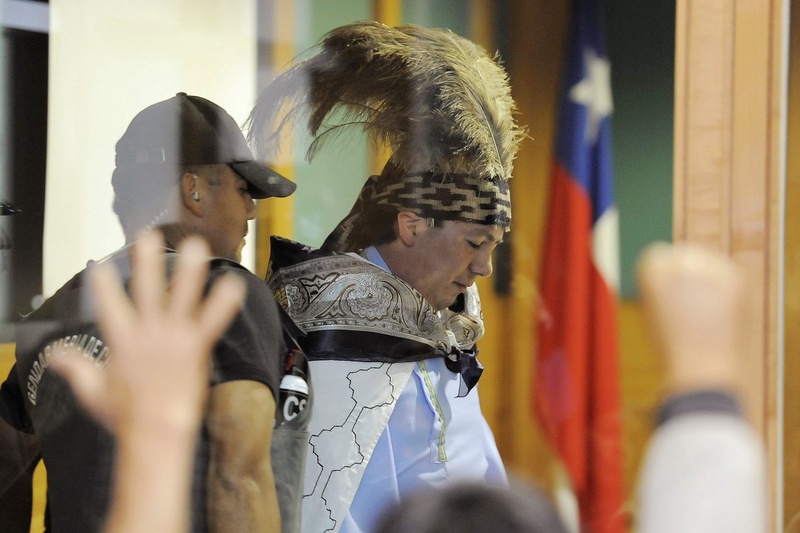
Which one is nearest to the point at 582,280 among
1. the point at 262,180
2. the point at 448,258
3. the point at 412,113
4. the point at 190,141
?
the point at 448,258

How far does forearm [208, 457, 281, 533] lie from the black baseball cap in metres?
0.45

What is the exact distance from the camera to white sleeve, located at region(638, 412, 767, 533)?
0.96m

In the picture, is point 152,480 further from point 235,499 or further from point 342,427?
point 342,427

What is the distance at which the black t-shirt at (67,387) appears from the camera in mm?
1168

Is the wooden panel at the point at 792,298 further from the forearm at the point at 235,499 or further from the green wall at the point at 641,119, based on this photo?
the forearm at the point at 235,499

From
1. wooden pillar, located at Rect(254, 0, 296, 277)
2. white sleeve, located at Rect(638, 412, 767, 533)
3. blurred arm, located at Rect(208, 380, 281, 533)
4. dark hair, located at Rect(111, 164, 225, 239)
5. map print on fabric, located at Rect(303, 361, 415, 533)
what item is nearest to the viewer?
white sleeve, located at Rect(638, 412, 767, 533)

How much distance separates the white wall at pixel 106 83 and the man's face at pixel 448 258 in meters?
0.27

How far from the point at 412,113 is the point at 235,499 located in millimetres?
689

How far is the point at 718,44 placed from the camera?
1.47 m

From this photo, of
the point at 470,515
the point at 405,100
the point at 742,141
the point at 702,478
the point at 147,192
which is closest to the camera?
the point at 470,515

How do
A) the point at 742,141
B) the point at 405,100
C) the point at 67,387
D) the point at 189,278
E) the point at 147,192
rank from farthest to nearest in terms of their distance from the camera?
the point at 405,100
the point at 742,141
the point at 147,192
the point at 67,387
the point at 189,278

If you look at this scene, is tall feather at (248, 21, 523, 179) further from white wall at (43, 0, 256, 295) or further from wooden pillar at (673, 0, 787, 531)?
wooden pillar at (673, 0, 787, 531)

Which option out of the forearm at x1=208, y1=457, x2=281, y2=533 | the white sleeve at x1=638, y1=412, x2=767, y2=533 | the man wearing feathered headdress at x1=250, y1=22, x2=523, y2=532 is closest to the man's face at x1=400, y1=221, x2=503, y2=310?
the man wearing feathered headdress at x1=250, y1=22, x2=523, y2=532

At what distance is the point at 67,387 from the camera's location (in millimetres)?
1243
